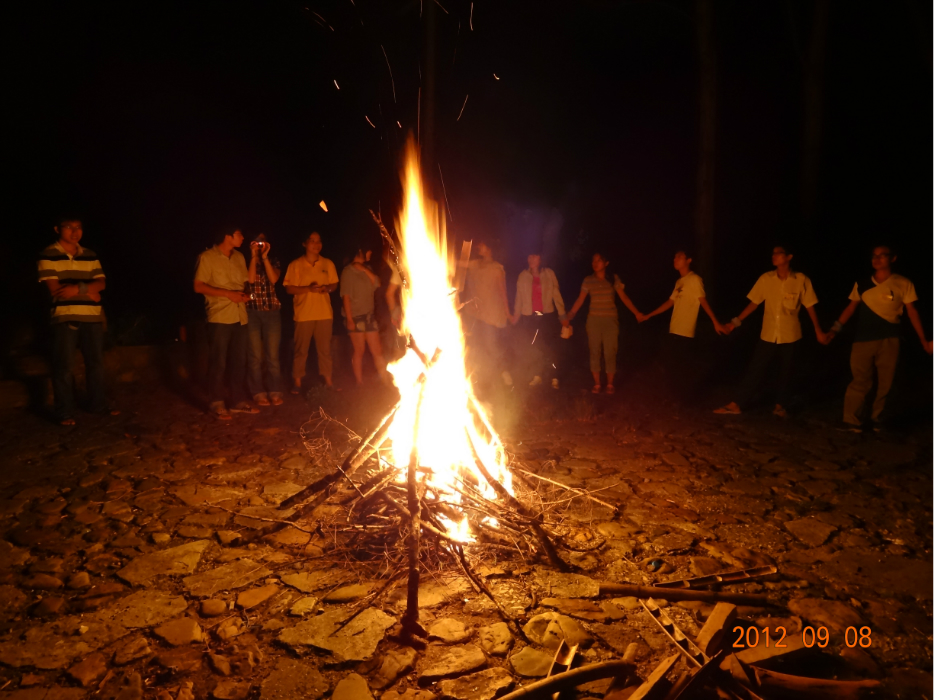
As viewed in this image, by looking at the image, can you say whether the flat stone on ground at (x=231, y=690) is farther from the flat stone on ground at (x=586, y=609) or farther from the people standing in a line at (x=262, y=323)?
the people standing in a line at (x=262, y=323)

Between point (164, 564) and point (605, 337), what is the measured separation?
6828 millimetres

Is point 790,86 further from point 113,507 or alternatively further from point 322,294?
point 113,507

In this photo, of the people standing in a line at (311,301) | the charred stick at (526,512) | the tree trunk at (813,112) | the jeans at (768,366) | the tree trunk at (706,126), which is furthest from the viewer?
the tree trunk at (813,112)

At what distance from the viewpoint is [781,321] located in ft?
24.8

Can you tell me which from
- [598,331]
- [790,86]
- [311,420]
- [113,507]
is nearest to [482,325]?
[598,331]

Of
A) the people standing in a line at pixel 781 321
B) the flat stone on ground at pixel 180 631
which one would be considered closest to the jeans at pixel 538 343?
the people standing in a line at pixel 781 321

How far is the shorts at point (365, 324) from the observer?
9.05 metres

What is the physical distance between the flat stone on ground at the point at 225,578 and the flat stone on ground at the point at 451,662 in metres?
1.42

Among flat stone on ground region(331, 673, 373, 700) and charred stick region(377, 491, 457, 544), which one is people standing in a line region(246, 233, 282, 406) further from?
flat stone on ground region(331, 673, 373, 700)

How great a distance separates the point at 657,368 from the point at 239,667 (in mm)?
8435

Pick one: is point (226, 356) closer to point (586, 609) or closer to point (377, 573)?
point (377, 573)

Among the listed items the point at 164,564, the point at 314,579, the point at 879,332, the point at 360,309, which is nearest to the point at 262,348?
the point at 360,309

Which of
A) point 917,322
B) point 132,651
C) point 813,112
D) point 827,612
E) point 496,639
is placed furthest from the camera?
point 813,112

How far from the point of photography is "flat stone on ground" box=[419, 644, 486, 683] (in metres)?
2.88
